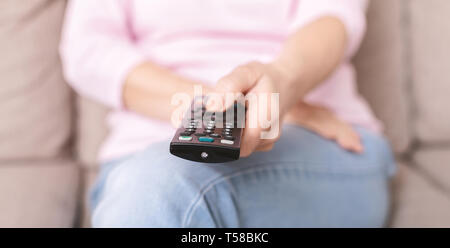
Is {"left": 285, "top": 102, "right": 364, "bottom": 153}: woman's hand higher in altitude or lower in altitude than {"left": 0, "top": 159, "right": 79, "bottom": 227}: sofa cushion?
higher

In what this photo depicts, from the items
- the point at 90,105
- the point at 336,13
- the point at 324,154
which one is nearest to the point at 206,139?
the point at 324,154

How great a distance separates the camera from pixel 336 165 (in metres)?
0.54

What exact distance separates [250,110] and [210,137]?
0.06 metres

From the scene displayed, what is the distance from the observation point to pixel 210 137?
1.19 ft

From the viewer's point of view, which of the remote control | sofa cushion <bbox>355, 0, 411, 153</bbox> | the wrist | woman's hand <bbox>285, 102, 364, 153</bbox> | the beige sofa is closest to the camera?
the remote control

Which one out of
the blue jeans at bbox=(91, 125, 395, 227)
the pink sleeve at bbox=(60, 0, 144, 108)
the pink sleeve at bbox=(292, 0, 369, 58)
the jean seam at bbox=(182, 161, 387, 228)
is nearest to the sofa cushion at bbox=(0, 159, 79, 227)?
the blue jeans at bbox=(91, 125, 395, 227)

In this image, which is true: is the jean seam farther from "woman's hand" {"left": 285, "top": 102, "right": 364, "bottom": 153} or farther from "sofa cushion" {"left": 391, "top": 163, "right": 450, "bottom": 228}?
"sofa cushion" {"left": 391, "top": 163, "right": 450, "bottom": 228}

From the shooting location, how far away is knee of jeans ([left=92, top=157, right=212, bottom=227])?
1.25 feet

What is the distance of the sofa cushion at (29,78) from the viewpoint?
2.59 ft

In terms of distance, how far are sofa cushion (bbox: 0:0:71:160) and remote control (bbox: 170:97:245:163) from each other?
0.54 metres

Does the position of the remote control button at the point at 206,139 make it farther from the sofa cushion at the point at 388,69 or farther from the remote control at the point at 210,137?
the sofa cushion at the point at 388,69

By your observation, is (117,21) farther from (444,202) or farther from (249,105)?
(444,202)

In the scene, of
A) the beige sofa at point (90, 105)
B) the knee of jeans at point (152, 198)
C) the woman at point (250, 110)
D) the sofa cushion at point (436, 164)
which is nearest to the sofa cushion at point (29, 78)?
the beige sofa at point (90, 105)

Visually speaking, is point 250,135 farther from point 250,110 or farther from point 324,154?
point 324,154
